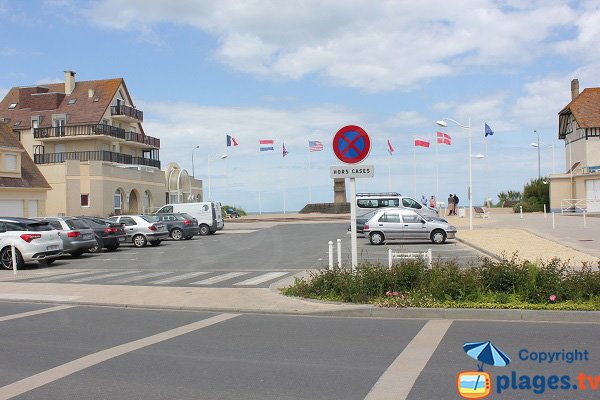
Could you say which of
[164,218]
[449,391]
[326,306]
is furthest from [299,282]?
[164,218]

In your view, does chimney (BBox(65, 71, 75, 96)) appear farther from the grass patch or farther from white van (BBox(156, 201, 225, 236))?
the grass patch

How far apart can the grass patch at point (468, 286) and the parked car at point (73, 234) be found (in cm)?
1383

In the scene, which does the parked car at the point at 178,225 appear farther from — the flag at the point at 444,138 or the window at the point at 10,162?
the flag at the point at 444,138

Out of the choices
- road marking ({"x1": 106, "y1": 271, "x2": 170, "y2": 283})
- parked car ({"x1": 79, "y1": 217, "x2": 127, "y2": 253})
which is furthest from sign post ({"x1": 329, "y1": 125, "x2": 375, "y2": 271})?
parked car ({"x1": 79, "y1": 217, "x2": 127, "y2": 253})

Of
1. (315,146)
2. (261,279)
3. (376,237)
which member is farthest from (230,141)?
(261,279)

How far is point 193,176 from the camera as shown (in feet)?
234

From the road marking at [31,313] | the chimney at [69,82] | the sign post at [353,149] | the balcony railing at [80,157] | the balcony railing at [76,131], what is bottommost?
the road marking at [31,313]

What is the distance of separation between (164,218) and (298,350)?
27791 mm

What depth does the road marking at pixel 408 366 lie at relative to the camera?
19.4 ft

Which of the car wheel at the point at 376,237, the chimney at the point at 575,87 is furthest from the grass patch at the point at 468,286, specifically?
the chimney at the point at 575,87

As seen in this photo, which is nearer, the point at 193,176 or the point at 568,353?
the point at 568,353

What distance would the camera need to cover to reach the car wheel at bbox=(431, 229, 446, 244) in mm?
26125

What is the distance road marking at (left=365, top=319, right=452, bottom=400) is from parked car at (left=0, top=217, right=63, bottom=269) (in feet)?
48.7

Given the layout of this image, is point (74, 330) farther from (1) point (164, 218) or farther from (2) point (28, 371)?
(1) point (164, 218)
